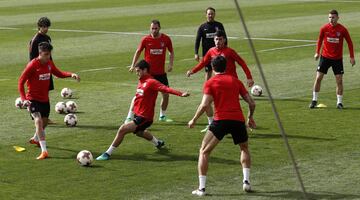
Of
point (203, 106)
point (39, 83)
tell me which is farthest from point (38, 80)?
point (203, 106)

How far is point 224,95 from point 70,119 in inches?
263

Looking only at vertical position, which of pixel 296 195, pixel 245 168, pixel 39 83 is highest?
pixel 39 83

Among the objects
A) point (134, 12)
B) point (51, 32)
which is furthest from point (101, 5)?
point (51, 32)

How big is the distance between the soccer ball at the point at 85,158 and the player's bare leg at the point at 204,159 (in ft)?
8.87

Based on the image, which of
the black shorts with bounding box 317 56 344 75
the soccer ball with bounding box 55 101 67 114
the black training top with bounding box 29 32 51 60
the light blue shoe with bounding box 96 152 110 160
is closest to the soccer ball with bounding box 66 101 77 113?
the soccer ball with bounding box 55 101 67 114

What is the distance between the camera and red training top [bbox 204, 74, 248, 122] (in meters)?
14.1

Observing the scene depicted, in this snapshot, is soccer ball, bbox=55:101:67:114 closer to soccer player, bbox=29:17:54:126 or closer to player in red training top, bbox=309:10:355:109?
soccer player, bbox=29:17:54:126

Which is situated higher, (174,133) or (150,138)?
(150,138)

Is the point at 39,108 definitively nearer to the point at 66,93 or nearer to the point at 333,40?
the point at 66,93

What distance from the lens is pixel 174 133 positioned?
758 inches

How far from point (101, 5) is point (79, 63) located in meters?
23.2

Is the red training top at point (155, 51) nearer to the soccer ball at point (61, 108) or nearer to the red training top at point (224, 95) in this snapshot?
the soccer ball at point (61, 108)

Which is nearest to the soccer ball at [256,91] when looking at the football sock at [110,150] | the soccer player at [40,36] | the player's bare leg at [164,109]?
the player's bare leg at [164,109]

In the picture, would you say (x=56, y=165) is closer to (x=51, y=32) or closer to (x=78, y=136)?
(x=78, y=136)
